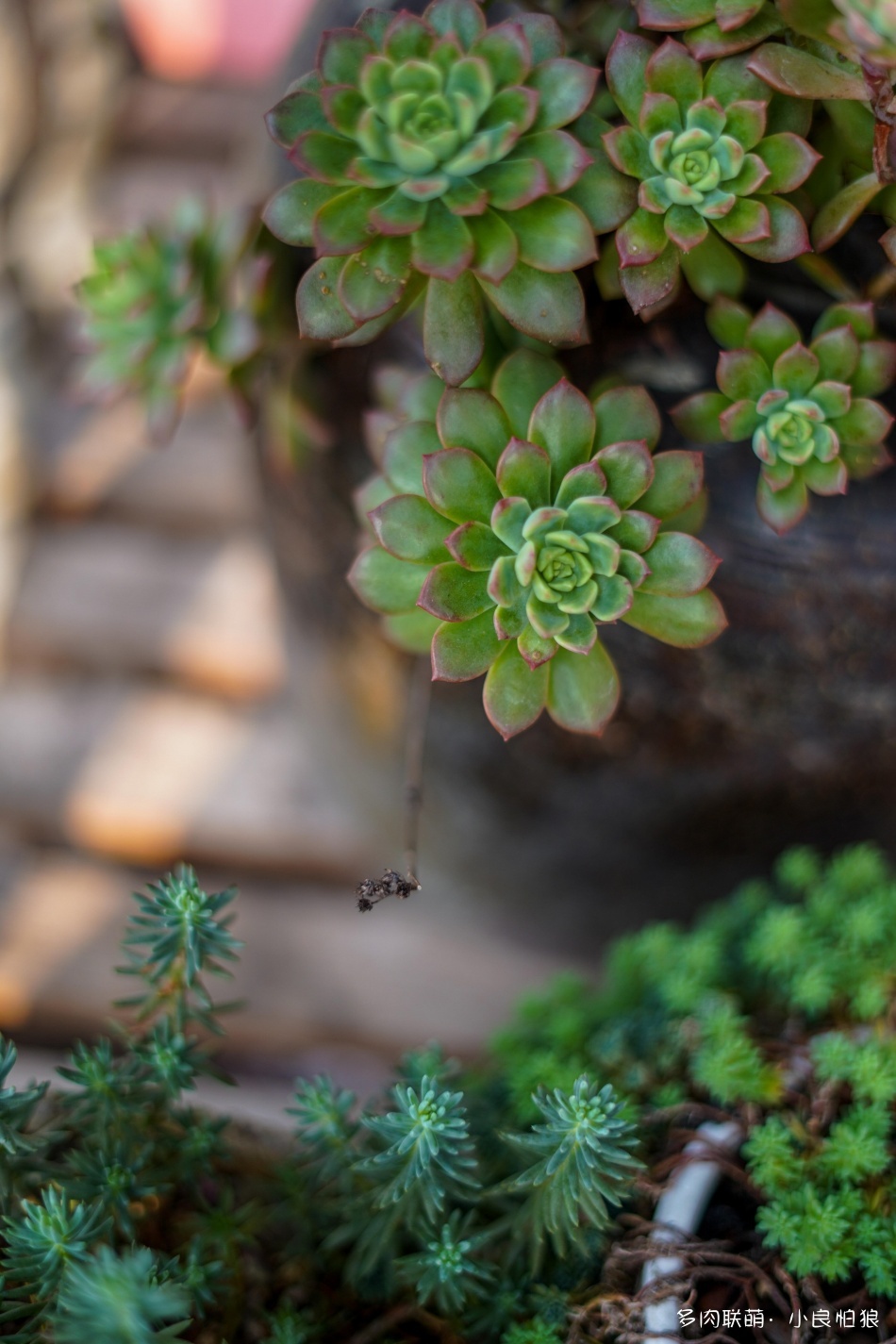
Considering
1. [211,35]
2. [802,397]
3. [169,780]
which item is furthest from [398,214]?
[211,35]

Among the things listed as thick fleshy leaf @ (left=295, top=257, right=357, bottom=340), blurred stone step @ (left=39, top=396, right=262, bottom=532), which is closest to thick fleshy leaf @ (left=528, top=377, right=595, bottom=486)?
thick fleshy leaf @ (left=295, top=257, right=357, bottom=340)

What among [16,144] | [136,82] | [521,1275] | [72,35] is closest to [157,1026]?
[521,1275]

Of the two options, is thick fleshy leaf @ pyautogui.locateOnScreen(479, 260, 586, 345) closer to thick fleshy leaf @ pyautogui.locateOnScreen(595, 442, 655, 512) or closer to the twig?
thick fleshy leaf @ pyautogui.locateOnScreen(595, 442, 655, 512)

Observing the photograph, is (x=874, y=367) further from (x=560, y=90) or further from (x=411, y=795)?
(x=411, y=795)

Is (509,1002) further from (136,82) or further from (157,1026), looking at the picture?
(136,82)

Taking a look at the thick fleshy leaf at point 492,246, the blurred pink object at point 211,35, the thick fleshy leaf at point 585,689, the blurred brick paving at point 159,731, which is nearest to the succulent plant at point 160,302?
the blurred brick paving at point 159,731

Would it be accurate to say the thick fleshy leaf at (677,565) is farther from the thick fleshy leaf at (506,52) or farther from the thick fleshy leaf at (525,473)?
the thick fleshy leaf at (506,52)
